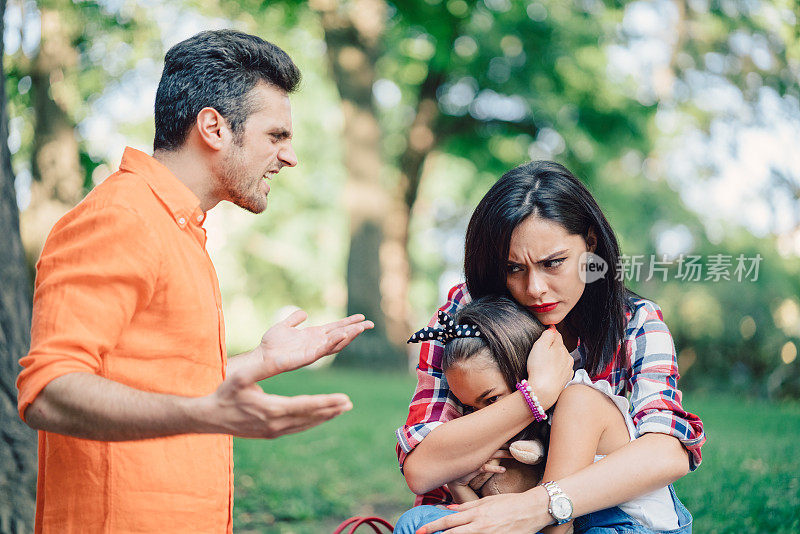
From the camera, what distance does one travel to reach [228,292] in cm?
3108

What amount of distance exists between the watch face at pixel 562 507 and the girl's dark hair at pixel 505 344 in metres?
0.32

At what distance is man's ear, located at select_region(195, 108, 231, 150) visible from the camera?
232cm

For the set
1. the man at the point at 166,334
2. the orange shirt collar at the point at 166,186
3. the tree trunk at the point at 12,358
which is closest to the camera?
the man at the point at 166,334

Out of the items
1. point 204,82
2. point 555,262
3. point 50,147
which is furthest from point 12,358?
point 50,147

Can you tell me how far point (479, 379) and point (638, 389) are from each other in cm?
55

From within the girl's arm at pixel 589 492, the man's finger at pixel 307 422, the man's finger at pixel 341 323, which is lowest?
the girl's arm at pixel 589 492

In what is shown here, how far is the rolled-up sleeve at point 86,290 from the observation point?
1771 mm

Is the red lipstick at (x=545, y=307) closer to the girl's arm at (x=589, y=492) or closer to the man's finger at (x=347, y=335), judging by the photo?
the girl's arm at (x=589, y=492)

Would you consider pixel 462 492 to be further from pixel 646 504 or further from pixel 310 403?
pixel 310 403

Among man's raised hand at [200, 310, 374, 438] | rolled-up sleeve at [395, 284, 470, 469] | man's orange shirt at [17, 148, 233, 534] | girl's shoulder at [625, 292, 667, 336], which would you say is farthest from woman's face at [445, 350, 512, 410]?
man's raised hand at [200, 310, 374, 438]

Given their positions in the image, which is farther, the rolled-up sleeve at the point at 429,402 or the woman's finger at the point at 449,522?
the rolled-up sleeve at the point at 429,402

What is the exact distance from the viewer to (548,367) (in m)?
2.49

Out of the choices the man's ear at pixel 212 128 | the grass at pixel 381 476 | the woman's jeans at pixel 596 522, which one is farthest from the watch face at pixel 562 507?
the grass at pixel 381 476

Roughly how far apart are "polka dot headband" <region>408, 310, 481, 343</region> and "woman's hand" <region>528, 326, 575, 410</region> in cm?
22
